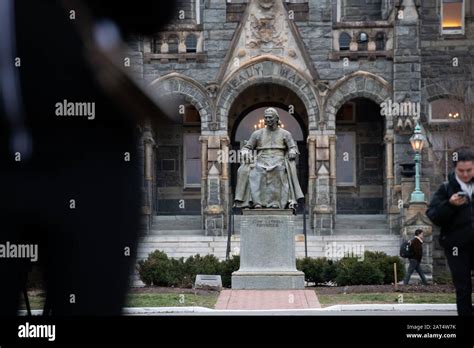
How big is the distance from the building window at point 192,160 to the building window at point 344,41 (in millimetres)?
4145

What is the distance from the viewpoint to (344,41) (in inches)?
991

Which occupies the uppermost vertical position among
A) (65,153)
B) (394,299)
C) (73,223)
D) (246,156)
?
(246,156)

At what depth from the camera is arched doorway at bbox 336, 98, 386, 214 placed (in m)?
25.3

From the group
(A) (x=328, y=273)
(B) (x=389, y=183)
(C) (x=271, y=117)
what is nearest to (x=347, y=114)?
(B) (x=389, y=183)

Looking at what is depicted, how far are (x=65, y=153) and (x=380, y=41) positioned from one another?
24008 mm

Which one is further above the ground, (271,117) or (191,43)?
(191,43)

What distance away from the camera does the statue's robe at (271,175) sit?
14820mm

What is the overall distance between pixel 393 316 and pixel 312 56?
22.6 metres

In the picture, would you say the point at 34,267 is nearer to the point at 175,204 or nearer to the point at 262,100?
the point at 175,204

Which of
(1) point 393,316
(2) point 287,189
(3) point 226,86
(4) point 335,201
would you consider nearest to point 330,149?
(4) point 335,201

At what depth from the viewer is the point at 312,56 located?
24.8m

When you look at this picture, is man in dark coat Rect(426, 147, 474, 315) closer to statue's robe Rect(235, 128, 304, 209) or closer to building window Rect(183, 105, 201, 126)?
statue's robe Rect(235, 128, 304, 209)

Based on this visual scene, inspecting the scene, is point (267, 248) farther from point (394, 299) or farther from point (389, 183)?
point (389, 183)

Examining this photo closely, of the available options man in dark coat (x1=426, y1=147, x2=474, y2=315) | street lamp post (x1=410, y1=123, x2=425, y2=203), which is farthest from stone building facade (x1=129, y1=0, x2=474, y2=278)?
man in dark coat (x1=426, y1=147, x2=474, y2=315)
